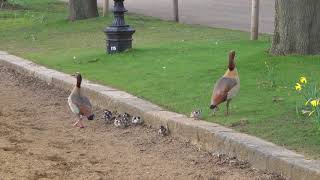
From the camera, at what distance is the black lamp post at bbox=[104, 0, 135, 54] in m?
13.6

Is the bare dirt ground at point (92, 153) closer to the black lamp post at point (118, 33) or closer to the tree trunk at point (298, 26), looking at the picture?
the tree trunk at point (298, 26)

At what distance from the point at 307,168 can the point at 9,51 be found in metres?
10.0

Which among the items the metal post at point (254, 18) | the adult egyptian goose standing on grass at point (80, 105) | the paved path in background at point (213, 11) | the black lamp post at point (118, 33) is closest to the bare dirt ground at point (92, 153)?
the adult egyptian goose standing on grass at point (80, 105)

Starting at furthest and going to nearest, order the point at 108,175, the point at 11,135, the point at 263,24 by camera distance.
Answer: the point at 263,24
the point at 11,135
the point at 108,175

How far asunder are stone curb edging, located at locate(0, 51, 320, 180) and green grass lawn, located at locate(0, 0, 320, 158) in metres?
0.21

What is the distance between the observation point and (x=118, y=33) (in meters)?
13.5

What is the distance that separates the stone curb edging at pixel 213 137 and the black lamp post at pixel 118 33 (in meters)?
2.68

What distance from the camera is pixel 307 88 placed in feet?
26.8

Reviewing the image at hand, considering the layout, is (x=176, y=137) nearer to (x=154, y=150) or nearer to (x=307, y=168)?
(x=154, y=150)

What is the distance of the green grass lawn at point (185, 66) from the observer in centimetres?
783

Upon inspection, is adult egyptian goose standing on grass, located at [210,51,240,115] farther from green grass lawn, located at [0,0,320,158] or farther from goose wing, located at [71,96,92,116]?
goose wing, located at [71,96,92,116]

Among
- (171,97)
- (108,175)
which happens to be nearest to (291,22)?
(171,97)

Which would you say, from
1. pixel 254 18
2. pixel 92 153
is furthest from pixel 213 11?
pixel 92 153

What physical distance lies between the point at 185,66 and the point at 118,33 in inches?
89.2
